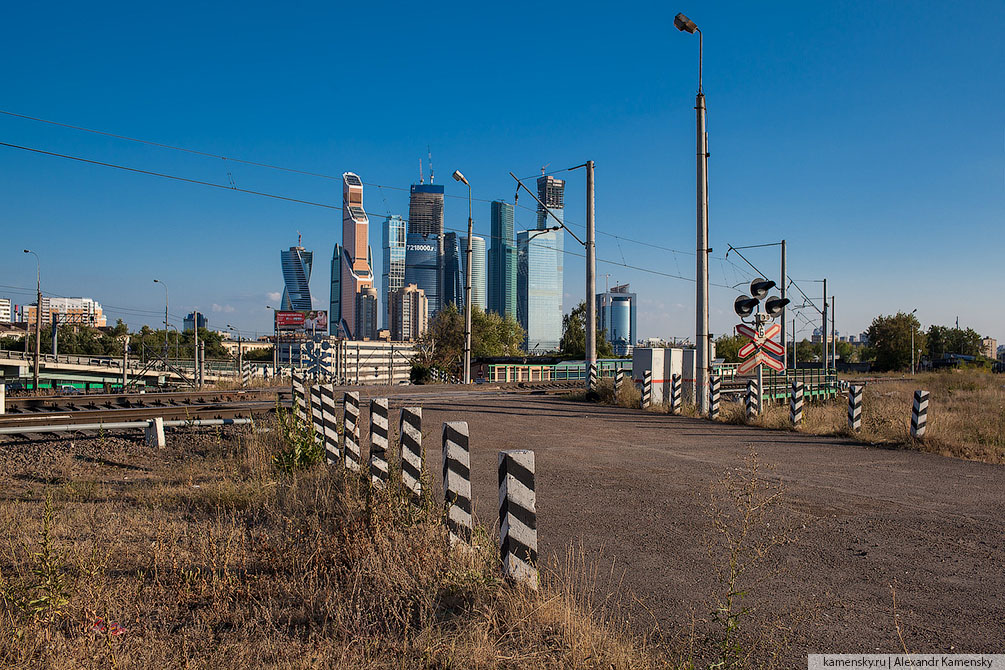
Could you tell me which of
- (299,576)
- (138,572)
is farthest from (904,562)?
(138,572)

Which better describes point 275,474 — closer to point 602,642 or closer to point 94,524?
point 94,524

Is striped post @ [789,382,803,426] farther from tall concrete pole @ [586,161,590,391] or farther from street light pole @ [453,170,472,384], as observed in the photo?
street light pole @ [453,170,472,384]

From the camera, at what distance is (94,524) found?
6.86 m

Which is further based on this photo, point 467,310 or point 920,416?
point 467,310

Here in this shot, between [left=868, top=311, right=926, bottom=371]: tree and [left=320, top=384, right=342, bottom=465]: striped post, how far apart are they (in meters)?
89.8

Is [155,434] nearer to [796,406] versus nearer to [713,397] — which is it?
[713,397]

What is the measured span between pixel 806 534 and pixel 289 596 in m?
4.93

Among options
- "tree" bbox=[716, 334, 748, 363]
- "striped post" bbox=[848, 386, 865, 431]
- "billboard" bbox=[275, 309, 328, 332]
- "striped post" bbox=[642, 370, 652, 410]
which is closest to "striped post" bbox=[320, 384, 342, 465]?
"striped post" bbox=[848, 386, 865, 431]

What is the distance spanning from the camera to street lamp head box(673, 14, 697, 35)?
1808 centimetres

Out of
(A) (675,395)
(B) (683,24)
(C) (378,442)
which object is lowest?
(A) (675,395)

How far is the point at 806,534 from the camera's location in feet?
21.0

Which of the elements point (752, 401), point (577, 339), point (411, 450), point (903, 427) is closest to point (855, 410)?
point (903, 427)

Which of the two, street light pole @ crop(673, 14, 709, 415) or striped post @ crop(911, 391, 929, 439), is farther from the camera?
street light pole @ crop(673, 14, 709, 415)

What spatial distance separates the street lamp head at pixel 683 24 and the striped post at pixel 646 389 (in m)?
10.4
